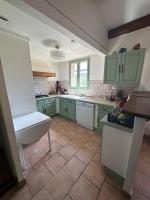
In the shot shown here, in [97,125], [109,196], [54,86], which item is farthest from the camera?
[54,86]

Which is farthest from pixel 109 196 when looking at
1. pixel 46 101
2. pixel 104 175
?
pixel 46 101

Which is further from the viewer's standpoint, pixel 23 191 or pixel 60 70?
pixel 60 70

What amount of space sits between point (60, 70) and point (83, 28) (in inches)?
113

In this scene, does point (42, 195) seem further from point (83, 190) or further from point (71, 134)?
point (71, 134)

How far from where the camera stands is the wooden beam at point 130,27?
6.31 feet

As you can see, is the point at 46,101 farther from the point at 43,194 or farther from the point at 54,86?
the point at 43,194

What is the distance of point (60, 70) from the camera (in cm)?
426

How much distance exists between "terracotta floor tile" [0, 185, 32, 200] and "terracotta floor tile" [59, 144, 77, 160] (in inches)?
29.3

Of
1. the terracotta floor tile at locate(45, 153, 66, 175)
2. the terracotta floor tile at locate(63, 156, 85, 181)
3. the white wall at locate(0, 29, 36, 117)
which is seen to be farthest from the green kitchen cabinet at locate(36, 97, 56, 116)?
the terracotta floor tile at locate(63, 156, 85, 181)

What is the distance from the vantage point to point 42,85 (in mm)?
3717

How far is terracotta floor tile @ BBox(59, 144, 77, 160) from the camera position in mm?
1848

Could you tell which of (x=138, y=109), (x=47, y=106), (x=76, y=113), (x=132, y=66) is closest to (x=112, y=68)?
(x=132, y=66)

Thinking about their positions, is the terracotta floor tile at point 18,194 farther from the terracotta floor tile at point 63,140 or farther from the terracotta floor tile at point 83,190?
the terracotta floor tile at point 63,140

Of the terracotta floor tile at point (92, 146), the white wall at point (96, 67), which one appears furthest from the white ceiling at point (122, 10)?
the terracotta floor tile at point (92, 146)
